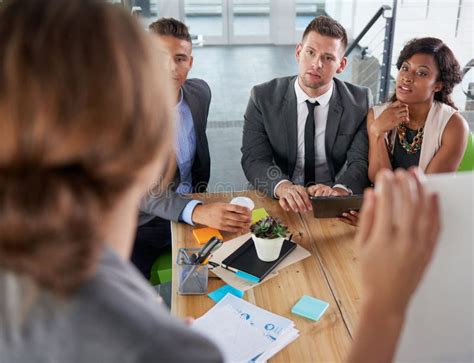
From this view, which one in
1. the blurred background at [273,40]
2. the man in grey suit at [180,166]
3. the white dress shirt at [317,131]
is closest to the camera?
the man in grey suit at [180,166]

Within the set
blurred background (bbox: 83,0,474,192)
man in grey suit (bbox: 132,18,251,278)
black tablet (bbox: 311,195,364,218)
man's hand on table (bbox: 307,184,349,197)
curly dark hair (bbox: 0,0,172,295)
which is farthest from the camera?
blurred background (bbox: 83,0,474,192)

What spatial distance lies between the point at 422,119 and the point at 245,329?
1400 millimetres

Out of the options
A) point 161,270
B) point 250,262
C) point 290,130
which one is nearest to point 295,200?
point 250,262

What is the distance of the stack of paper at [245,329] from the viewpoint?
1.17m

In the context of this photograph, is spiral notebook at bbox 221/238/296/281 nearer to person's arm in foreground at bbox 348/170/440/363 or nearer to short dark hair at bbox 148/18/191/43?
person's arm in foreground at bbox 348/170/440/363

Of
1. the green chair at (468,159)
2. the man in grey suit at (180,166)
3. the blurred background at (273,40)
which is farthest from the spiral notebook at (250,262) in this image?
the blurred background at (273,40)

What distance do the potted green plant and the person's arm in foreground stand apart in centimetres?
80

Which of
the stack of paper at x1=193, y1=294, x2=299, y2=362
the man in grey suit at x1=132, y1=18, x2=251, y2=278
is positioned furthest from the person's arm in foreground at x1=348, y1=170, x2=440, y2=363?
the man in grey suit at x1=132, y1=18, x2=251, y2=278

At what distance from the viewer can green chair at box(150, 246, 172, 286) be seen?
6.56ft

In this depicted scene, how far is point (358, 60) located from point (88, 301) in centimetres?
554

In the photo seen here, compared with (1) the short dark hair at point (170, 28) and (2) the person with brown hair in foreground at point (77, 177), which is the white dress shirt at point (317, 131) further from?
(2) the person with brown hair in foreground at point (77, 177)

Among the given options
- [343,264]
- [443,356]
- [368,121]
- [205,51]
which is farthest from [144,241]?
[205,51]

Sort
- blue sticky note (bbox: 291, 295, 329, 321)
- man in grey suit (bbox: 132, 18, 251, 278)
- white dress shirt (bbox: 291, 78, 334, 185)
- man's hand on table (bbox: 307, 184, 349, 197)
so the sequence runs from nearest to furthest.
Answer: blue sticky note (bbox: 291, 295, 329, 321) < man in grey suit (bbox: 132, 18, 251, 278) < man's hand on table (bbox: 307, 184, 349, 197) < white dress shirt (bbox: 291, 78, 334, 185)

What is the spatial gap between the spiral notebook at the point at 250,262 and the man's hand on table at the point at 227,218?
108 mm
